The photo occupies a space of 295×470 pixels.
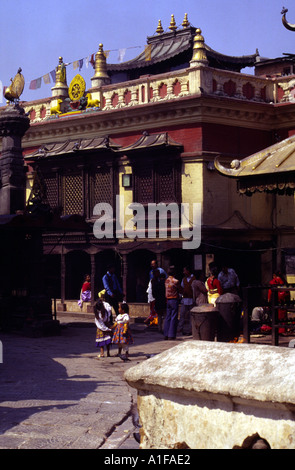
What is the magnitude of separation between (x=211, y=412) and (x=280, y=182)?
7545 millimetres

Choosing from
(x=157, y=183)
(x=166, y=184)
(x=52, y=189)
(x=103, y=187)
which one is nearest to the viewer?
(x=166, y=184)

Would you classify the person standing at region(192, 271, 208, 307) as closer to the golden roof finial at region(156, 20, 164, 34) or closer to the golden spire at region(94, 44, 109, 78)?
the golden spire at region(94, 44, 109, 78)

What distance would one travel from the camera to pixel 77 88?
2578 centimetres

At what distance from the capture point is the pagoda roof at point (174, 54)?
2633 centimetres

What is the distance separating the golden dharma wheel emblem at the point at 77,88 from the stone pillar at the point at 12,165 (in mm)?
7057

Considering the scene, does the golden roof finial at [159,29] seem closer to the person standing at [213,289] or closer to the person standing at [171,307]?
the person standing at [213,289]

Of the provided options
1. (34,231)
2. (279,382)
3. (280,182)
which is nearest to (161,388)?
(279,382)

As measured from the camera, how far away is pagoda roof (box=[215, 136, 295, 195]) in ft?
34.5

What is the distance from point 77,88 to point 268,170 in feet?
53.6

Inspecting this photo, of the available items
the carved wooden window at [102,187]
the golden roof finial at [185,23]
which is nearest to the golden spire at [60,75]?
the carved wooden window at [102,187]

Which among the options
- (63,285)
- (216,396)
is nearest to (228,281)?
(63,285)

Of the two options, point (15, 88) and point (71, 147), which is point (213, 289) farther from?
point (71, 147)

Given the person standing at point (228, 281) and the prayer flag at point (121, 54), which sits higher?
the prayer flag at point (121, 54)

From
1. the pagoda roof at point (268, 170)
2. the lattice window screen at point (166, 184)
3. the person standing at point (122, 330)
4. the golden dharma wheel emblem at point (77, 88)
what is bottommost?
the person standing at point (122, 330)
